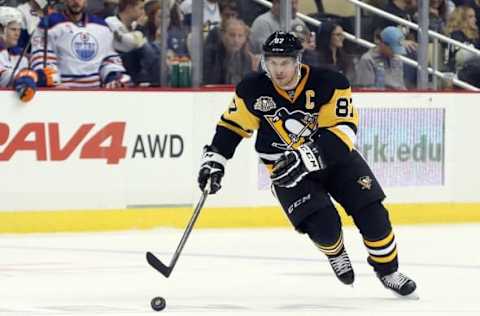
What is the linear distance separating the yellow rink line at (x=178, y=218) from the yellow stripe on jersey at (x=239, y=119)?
3161 millimetres

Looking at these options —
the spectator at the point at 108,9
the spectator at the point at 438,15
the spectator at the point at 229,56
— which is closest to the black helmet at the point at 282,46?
the spectator at the point at 108,9

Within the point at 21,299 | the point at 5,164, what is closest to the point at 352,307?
the point at 21,299

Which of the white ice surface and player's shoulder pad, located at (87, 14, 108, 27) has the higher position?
player's shoulder pad, located at (87, 14, 108, 27)

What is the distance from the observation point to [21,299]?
7.18 m

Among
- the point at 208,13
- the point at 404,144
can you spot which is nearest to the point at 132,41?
the point at 208,13

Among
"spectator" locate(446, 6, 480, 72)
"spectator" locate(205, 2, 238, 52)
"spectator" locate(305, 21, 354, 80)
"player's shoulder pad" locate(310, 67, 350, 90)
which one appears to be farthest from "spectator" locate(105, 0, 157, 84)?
"player's shoulder pad" locate(310, 67, 350, 90)

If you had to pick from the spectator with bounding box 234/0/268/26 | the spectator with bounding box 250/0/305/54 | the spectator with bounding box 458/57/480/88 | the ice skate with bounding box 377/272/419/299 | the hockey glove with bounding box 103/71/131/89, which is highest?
the spectator with bounding box 234/0/268/26

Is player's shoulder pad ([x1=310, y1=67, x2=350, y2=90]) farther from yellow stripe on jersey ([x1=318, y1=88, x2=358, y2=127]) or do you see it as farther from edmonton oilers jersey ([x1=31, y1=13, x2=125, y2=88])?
edmonton oilers jersey ([x1=31, y1=13, x2=125, y2=88])

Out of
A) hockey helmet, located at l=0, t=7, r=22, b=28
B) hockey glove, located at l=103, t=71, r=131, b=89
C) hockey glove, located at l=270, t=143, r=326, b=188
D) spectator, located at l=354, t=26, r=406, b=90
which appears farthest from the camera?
spectator, located at l=354, t=26, r=406, b=90

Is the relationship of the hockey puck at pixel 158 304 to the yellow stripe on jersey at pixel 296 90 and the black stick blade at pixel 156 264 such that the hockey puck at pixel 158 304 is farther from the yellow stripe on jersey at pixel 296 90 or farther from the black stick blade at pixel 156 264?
the yellow stripe on jersey at pixel 296 90

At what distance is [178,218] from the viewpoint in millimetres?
10695

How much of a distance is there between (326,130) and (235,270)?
1.64 meters

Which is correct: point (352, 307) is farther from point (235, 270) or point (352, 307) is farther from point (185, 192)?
point (185, 192)

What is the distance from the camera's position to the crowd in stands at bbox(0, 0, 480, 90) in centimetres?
1032
